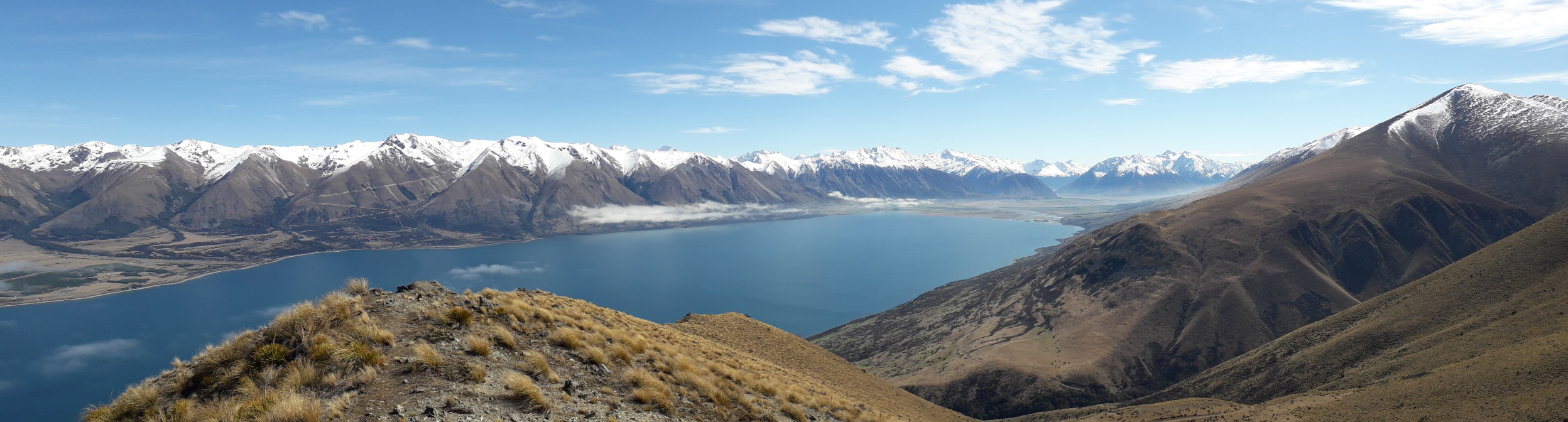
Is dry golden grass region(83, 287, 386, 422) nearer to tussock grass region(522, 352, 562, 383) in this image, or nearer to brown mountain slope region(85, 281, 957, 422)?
brown mountain slope region(85, 281, 957, 422)

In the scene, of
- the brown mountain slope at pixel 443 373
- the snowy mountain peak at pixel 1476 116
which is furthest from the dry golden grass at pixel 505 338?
the snowy mountain peak at pixel 1476 116

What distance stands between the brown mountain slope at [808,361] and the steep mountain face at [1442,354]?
28965 millimetres

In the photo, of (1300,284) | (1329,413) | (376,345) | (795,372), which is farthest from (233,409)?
(1300,284)

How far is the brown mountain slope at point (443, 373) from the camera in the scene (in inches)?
410

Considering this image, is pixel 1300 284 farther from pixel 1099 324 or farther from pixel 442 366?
pixel 442 366

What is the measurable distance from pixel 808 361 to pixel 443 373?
29072mm

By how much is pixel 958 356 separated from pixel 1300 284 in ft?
191

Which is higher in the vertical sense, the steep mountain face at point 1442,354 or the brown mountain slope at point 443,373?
the brown mountain slope at point 443,373

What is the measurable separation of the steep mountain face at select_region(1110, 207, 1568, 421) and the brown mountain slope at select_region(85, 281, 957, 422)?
44.1 metres

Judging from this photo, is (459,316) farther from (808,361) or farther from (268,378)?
(808,361)

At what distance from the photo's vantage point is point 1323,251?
107 meters

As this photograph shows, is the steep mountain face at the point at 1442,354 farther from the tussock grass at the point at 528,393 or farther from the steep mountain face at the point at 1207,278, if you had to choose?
the tussock grass at the point at 528,393

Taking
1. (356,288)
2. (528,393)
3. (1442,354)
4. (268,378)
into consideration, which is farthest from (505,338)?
(1442,354)

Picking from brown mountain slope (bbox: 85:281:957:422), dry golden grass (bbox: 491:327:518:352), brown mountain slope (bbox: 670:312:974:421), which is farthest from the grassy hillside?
dry golden grass (bbox: 491:327:518:352)
